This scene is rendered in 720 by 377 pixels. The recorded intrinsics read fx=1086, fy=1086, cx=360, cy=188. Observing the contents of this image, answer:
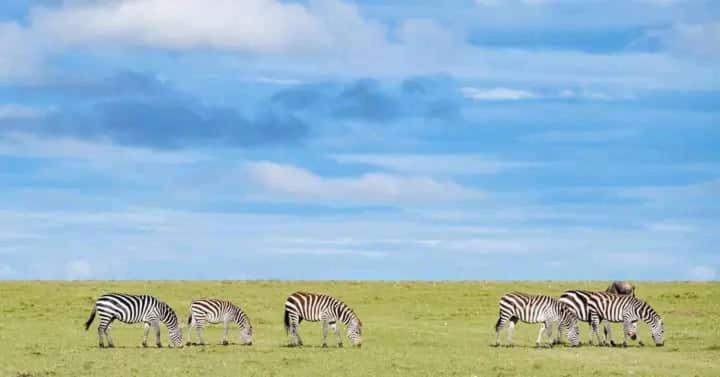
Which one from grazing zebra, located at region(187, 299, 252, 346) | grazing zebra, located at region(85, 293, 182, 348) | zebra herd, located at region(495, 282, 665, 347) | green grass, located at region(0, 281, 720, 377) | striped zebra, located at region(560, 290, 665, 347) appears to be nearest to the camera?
green grass, located at region(0, 281, 720, 377)

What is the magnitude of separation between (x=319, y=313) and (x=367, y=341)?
187 inches

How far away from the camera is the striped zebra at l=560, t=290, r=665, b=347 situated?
3706 cm

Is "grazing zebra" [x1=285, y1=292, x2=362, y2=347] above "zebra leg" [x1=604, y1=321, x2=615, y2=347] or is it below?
above

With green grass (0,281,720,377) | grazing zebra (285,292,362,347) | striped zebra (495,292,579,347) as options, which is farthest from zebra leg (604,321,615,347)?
grazing zebra (285,292,362,347)

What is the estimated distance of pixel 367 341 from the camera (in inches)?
1559

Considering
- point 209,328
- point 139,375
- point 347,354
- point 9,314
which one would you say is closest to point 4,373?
point 139,375

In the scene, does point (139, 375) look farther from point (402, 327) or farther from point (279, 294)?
point (279, 294)

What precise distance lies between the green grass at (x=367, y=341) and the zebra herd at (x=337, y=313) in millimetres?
892

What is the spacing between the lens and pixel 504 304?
34969 millimetres

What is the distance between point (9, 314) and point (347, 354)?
26.5m

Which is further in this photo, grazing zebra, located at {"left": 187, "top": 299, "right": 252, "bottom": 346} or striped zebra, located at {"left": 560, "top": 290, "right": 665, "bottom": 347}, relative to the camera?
striped zebra, located at {"left": 560, "top": 290, "right": 665, "bottom": 347}

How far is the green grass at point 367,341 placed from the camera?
29.5 meters

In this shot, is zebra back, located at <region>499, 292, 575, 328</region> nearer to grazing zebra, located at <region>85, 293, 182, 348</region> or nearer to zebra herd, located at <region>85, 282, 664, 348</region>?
zebra herd, located at <region>85, 282, 664, 348</region>

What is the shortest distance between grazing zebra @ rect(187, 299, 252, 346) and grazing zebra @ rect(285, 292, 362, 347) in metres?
1.90
